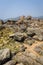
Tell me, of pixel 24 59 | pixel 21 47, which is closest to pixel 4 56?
pixel 24 59

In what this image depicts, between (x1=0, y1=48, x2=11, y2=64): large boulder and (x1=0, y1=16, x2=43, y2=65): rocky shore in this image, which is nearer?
(x1=0, y1=48, x2=11, y2=64): large boulder

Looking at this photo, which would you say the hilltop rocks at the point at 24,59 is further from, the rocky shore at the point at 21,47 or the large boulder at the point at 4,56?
the large boulder at the point at 4,56

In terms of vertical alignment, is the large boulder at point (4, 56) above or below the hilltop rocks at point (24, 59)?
above

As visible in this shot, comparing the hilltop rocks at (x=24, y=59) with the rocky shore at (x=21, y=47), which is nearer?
the hilltop rocks at (x=24, y=59)

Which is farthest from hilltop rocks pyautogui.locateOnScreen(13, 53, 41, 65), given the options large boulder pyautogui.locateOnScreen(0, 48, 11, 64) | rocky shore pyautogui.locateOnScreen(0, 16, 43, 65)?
large boulder pyautogui.locateOnScreen(0, 48, 11, 64)

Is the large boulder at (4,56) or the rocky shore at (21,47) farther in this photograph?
the rocky shore at (21,47)

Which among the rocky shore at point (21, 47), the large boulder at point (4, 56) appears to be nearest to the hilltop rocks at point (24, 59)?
the rocky shore at point (21, 47)

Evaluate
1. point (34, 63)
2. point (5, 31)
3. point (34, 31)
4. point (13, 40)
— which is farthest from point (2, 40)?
point (34, 63)

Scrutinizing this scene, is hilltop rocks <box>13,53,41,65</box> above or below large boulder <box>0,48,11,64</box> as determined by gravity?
below

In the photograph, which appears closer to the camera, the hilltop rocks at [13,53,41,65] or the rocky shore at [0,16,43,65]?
the hilltop rocks at [13,53,41,65]

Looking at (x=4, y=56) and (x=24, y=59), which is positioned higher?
(x=4, y=56)

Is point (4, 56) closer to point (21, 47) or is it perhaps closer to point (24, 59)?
point (24, 59)

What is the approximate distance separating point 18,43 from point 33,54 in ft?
18.4

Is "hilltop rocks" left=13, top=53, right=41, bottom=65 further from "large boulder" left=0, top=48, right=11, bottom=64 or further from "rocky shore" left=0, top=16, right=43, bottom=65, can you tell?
"large boulder" left=0, top=48, right=11, bottom=64
